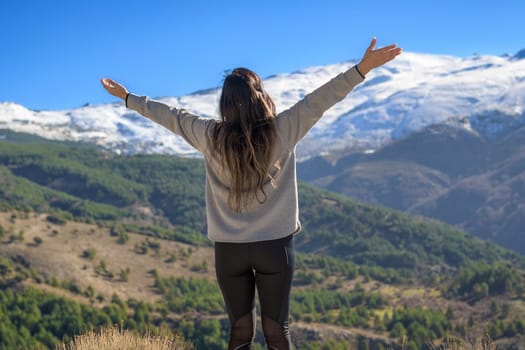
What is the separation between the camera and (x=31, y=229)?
85625 millimetres

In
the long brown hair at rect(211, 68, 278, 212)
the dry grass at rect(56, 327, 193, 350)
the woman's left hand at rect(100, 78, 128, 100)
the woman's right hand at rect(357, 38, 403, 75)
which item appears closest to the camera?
the long brown hair at rect(211, 68, 278, 212)

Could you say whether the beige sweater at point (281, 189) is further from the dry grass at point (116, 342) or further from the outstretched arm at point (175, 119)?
the dry grass at point (116, 342)

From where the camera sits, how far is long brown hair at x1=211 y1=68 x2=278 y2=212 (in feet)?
16.5

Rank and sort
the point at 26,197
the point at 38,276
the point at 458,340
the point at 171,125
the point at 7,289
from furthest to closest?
the point at 26,197 → the point at 38,276 → the point at 7,289 → the point at 458,340 → the point at 171,125

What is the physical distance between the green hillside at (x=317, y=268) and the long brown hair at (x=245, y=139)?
3.39 m

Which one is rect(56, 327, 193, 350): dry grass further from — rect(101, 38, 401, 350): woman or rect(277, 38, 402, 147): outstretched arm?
rect(277, 38, 402, 147): outstretched arm

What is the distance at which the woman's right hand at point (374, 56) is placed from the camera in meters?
5.18

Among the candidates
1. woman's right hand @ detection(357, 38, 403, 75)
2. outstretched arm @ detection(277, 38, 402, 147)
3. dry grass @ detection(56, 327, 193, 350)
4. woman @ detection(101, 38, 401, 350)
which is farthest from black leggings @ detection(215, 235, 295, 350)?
woman's right hand @ detection(357, 38, 403, 75)

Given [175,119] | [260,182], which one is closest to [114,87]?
[175,119]

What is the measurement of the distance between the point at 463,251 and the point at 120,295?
9957 cm

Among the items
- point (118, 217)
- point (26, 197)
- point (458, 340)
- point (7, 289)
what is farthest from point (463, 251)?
point (458, 340)

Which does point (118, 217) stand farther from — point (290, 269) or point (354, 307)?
point (290, 269)

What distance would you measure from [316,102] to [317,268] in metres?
102

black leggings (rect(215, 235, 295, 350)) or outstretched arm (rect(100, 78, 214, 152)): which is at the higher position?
outstretched arm (rect(100, 78, 214, 152))
